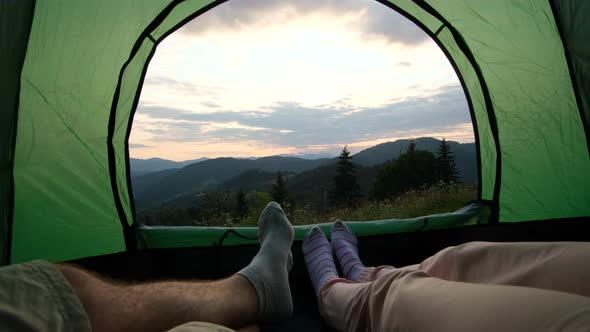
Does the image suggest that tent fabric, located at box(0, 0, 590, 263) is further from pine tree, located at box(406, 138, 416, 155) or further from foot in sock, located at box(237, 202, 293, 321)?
pine tree, located at box(406, 138, 416, 155)

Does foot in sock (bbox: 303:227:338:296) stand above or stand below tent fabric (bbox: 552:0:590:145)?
below

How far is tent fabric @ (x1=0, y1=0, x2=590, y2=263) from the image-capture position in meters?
1.38

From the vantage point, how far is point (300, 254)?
68.3 inches

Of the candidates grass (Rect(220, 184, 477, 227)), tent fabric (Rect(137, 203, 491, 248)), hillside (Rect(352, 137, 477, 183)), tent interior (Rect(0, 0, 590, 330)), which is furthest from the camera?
grass (Rect(220, 184, 477, 227))

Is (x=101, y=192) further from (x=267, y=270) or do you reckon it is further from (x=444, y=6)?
(x=444, y=6)

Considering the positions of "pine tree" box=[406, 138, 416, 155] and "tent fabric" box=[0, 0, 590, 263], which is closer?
"tent fabric" box=[0, 0, 590, 263]

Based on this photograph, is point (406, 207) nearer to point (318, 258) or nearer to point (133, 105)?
point (318, 258)

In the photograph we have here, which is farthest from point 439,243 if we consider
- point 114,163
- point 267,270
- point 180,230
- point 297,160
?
point 297,160

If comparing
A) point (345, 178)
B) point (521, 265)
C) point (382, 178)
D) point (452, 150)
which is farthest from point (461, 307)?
point (345, 178)

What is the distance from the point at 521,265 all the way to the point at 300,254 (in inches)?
45.6

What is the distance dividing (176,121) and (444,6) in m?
5.31

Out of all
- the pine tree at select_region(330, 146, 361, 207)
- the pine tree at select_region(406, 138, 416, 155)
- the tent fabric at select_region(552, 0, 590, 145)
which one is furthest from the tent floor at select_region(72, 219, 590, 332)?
the pine tree at select_region(330, 146, 361, 207)

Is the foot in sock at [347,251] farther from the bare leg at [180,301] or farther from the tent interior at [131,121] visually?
the bare leg at [180,301]

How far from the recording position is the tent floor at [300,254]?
1.60 meters
